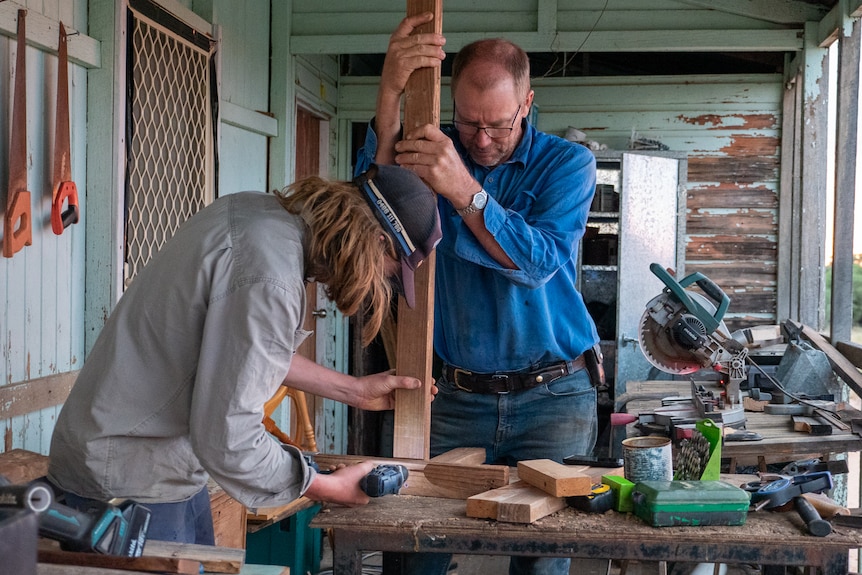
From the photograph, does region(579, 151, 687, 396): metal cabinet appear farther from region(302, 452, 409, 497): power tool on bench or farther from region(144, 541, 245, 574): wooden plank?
region(144, 541, 245, 574): wooden plank

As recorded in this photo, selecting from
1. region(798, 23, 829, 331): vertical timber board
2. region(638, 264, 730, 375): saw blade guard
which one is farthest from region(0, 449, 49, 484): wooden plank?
region(798, 23, 829, 331): vertical timber board

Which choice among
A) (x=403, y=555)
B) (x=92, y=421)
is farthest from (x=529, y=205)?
(x=92, y=421)

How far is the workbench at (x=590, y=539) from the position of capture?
1.69 metres

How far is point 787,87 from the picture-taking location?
21.6 ft

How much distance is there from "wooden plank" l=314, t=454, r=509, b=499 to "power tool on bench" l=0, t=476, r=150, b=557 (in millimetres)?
720

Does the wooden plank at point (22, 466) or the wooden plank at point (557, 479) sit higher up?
the wooden plank at point (557, 479)

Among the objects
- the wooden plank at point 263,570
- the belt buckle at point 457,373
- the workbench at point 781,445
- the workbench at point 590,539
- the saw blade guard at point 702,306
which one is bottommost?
the workbench at point 781,445

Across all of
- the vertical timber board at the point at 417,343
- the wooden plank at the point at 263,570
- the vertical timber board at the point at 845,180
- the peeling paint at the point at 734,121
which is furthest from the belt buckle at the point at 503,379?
the peeling paint at the point at 734,121

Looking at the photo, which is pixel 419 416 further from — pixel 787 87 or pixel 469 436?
pixel 787 87

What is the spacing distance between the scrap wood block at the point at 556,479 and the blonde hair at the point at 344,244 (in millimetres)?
529

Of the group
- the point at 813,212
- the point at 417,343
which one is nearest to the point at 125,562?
the point at 417,343

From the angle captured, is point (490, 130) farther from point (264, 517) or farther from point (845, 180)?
point (845, 180)

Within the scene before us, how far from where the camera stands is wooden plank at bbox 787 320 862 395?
404cm

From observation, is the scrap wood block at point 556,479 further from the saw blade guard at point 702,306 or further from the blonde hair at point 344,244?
A: the saw blade guard at point 702,306
